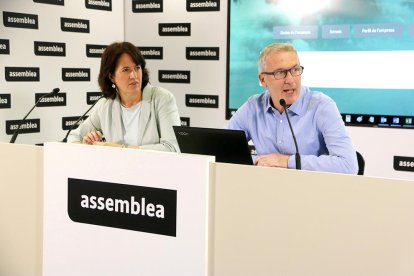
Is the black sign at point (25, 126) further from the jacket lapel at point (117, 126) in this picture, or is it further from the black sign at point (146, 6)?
the black sign at point (146, 6)

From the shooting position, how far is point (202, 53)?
14.6ft

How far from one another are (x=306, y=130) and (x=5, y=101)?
82.7 inches

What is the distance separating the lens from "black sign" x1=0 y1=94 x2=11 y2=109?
11.6 feet

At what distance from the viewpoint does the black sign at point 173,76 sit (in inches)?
179

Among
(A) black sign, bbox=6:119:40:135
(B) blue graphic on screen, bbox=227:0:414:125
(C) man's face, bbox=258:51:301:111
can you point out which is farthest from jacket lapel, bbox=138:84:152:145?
(B) blue graphic on screen, bbox=227:0:414:125

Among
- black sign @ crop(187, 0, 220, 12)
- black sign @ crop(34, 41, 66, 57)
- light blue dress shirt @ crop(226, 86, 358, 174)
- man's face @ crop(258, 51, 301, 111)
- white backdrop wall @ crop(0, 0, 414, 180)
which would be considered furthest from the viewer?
black sign @ crop(187, 0, 220, 12)

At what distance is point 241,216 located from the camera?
946mm

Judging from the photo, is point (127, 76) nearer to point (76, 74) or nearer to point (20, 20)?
point (20, 20)

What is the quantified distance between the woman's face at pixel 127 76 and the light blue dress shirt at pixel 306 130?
73 centimetres

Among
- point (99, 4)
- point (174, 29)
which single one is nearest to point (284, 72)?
point (174, 29)

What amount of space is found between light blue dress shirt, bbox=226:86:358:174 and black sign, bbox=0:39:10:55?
1786 millimetres

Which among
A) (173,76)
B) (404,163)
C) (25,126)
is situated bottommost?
(404,163)

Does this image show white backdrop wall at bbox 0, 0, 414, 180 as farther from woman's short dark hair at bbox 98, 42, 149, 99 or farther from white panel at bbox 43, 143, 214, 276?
white panel at bbox 43, 143, 214, 276

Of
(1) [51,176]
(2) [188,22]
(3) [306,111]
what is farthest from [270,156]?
(2) [188,22]
